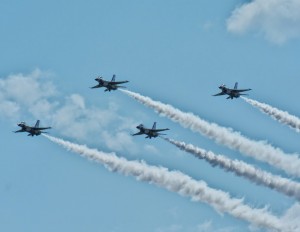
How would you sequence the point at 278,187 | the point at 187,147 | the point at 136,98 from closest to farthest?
the point at 278,187 → the point at 187,147 → the point at 136,98

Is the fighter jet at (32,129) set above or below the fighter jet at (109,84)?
below

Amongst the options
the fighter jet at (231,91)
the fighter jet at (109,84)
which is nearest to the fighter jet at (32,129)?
the fighter jet at (109,84)

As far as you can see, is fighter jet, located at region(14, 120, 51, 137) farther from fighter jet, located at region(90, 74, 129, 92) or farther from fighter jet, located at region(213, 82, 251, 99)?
fighter jet, located at region(213, 82, 251, 99)

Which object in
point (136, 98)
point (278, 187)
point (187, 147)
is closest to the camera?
point (278, 187)

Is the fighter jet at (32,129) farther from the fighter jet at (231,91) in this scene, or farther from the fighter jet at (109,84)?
the fighter jet at (231,91)

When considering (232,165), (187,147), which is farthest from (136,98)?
(232,165)

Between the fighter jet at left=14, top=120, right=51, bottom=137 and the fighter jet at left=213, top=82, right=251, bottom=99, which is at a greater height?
the fighter jet at left=213, top=82, right=251, bottom=99

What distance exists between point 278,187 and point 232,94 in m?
21.1

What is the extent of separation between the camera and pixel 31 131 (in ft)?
362

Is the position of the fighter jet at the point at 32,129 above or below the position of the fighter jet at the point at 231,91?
below

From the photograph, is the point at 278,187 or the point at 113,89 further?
the point at 113,89

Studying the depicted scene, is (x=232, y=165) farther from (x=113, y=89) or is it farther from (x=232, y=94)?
(x=113, y=89)

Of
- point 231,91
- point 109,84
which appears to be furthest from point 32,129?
point 231,91

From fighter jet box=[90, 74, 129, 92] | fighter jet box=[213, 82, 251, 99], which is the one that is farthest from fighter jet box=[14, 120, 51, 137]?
fighter jet box=[213, 82, 251, 99]
